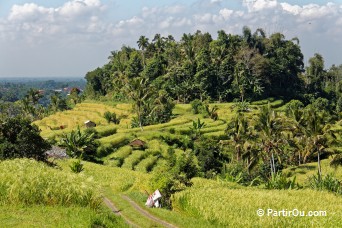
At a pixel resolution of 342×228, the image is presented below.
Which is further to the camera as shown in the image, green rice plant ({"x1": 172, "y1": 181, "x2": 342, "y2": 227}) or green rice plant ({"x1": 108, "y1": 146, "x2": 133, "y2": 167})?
green rice plant ({"x1": 108, "y1": 146, "x2": 133, "y2": 167})

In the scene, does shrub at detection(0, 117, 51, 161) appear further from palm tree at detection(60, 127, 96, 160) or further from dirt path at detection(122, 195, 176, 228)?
dirt path at detection(122, 195, 176, 228)

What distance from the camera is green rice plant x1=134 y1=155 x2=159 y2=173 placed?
37928mm

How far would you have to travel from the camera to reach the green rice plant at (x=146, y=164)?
37.9m

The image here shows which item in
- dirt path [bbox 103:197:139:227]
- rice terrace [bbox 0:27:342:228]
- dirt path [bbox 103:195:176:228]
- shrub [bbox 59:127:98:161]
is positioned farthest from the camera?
shrub [bbox 59:127:98:161]

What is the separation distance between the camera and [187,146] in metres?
47.9

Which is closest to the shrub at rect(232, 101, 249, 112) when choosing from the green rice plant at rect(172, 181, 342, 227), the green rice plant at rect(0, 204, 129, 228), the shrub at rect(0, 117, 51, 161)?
the shrub at rect(0, 117, 51, 161)

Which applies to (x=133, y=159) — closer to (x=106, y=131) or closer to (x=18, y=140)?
(x=106, y=131)

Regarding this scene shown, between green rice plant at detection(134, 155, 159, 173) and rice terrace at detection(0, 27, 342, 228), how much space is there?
0.88 ft

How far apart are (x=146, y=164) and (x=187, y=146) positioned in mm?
10134

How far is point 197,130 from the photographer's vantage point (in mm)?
50656

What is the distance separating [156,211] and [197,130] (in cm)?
3482

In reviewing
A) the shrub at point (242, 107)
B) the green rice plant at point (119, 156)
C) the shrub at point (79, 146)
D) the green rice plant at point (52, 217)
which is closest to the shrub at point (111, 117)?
the green rice plant at point (119, 156)

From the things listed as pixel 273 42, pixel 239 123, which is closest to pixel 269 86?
pixel 273 42

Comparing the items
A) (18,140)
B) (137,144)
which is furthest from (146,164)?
(18,140)
